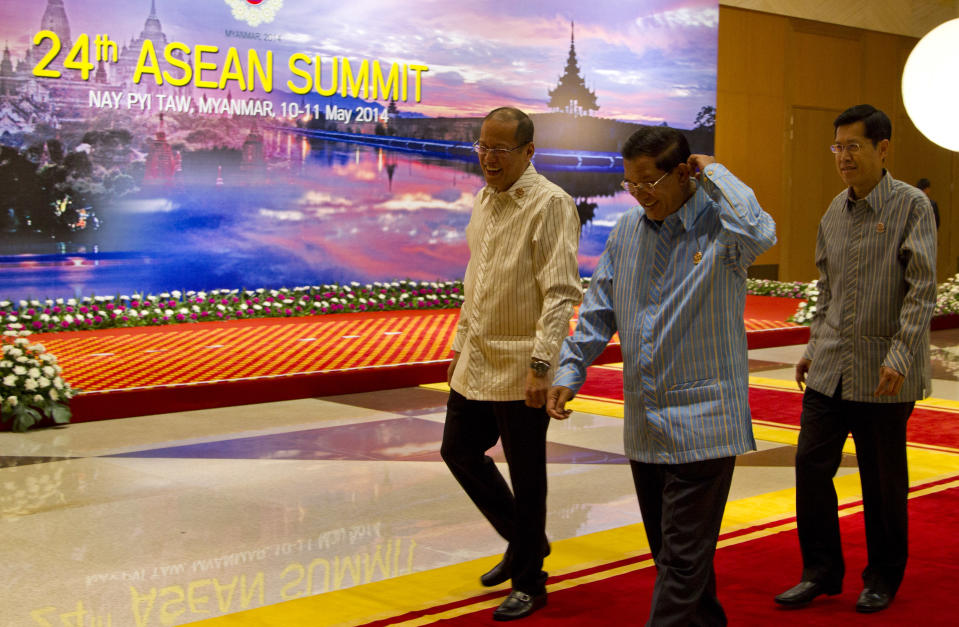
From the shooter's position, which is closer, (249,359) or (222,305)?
(249,359)

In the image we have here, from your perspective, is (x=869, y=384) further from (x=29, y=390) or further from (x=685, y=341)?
(x=29, y=390)

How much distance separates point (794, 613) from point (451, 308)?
945 cm

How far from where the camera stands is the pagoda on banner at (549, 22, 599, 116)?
47.9 ft

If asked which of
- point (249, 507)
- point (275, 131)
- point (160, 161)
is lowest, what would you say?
point (249, 507)

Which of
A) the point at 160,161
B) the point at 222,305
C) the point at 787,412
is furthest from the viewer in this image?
the point at 222,305

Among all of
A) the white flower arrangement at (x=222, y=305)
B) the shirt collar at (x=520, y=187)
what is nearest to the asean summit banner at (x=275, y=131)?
the white flower arrangement at (x=222, y=305)

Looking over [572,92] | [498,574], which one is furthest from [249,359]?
[572,92]

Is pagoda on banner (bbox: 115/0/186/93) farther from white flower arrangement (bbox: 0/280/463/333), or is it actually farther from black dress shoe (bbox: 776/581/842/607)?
black dress shoe (bbox: 776/581/842/607)

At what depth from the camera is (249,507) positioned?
15.0 ft

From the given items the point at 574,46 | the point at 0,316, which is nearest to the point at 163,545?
the point at 0,316

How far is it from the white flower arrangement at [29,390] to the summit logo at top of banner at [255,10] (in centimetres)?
595

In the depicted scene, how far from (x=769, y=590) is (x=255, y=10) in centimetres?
953

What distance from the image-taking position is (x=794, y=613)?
3.25 metres

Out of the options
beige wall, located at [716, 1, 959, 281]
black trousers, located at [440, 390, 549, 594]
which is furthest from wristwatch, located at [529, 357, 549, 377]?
beige wall, located at [716, 1, 959, 281]
